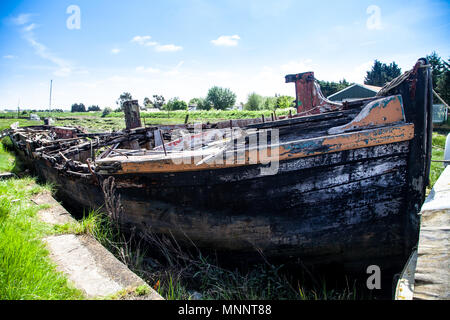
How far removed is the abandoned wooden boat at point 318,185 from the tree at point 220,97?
63.4m

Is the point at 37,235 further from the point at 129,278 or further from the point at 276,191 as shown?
the point at 276,191

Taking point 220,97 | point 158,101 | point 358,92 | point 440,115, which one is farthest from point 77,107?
point 440,115

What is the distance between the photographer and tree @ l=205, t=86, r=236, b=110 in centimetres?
6444

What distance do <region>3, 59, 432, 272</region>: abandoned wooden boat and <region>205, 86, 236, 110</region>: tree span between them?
6339cm

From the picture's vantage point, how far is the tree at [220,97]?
64.4 meters

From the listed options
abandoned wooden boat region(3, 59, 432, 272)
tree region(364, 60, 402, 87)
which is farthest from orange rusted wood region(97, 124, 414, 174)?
tree region(364, 60, 402, 87)

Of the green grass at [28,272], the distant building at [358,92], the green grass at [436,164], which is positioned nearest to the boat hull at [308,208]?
the green grass at [28,272]

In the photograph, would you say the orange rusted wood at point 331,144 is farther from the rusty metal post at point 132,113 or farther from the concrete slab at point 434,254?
the rusty metal post at point 132,113

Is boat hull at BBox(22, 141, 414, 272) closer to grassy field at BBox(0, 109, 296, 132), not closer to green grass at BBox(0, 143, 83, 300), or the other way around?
green grass at BBox(0, 143, 83, 300)

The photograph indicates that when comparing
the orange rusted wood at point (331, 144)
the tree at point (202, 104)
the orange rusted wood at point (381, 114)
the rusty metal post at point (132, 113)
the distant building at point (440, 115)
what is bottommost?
the orange rusted wood at point (331, 144)

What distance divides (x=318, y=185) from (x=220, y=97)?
6415 cm

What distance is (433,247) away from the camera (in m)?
1.69

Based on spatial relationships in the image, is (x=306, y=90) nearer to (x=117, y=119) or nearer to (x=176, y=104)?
(x=117, y=119)
